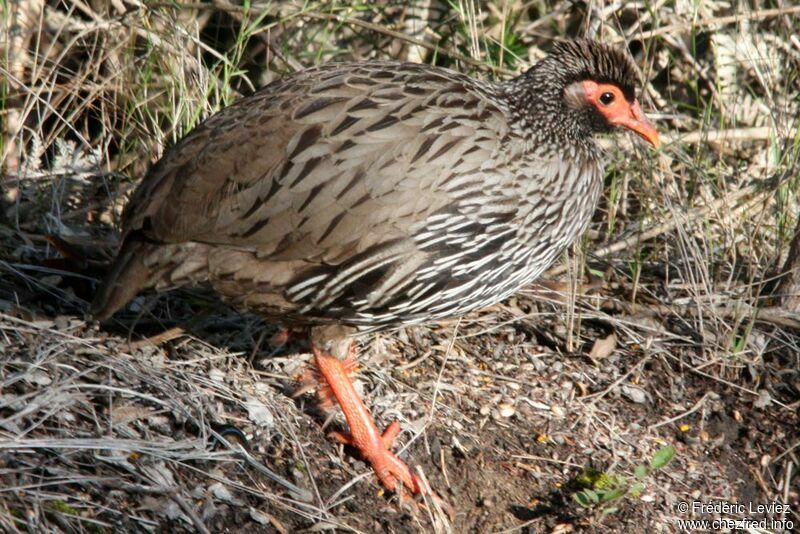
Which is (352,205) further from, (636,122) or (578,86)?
(636,122)

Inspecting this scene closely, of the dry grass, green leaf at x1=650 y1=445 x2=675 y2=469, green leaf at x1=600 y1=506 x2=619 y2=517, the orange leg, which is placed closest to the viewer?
the dry grass

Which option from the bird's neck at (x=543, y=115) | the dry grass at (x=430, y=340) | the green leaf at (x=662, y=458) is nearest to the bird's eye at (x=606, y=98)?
the bird's neck at (x=543, y=115)

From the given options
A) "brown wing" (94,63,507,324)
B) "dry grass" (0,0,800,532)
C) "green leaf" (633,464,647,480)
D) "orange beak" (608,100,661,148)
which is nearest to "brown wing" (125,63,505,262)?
"brown wing" (94,63,507,324)

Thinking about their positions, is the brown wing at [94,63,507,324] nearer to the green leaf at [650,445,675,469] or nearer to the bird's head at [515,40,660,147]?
the bird's head at [515,40,660,147]

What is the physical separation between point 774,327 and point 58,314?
3.43 m

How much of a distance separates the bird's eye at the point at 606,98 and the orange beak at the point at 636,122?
0.07 metres

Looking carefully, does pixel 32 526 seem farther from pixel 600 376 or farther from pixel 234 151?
pixel 600 376

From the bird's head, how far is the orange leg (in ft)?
4.52

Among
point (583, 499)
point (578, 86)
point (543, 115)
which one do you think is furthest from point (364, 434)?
point (578, 86)

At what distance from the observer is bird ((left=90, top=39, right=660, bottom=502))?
4.16m

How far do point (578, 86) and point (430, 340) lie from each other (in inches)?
56.8

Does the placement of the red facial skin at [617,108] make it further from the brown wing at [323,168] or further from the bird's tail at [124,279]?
the bird's tail at [124,279]

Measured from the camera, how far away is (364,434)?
4520 millimetres

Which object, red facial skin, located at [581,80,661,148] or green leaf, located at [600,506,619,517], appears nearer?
green leaf, located at [600,506,619,517]
